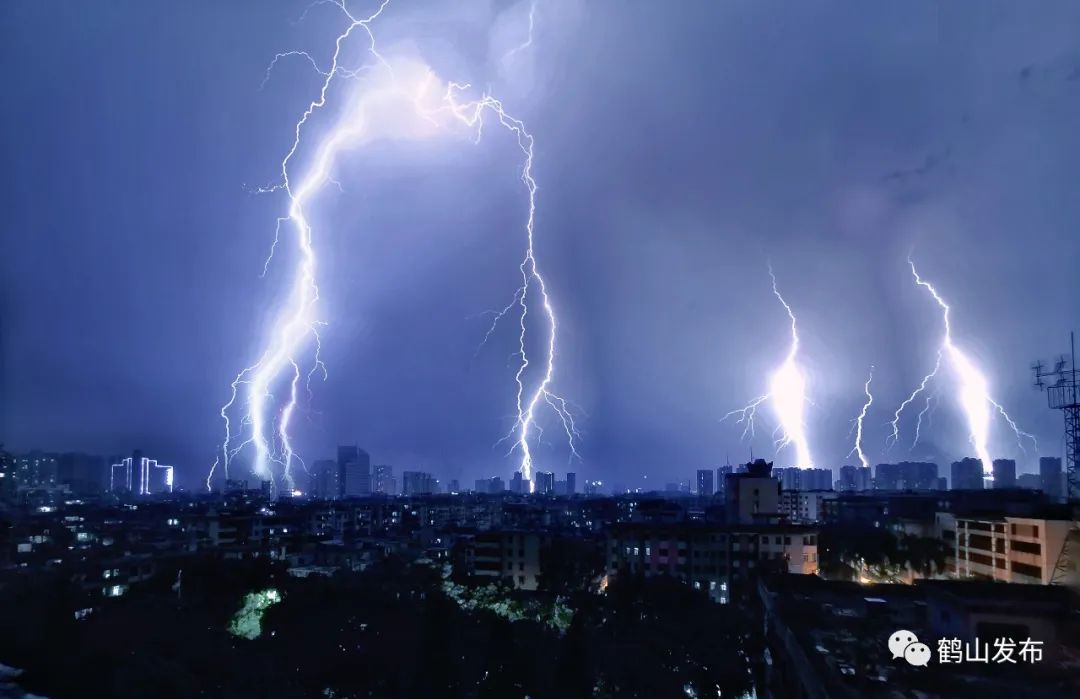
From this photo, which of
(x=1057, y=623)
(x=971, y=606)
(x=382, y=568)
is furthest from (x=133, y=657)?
(x=1057, y=623)

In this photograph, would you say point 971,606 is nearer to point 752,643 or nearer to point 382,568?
point 752,643

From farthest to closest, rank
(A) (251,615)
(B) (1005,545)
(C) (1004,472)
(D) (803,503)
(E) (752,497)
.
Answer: (C) (1004,472), (D) (803,503), (E) (752,497), (B) (1005,545), (A) (251,615)

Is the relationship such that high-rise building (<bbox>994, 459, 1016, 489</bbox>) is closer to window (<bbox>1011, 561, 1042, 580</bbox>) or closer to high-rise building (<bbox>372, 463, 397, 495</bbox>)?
window (<bbox>1011, 561, 1042, 580</bbox>)

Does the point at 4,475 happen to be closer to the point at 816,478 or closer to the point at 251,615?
the point at 251,615

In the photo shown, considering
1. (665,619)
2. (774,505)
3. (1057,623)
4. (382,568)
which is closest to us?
(1057,623)

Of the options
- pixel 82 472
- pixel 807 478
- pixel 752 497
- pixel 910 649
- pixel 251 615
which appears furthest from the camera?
pixel 82 472

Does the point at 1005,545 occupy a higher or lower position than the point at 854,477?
higher

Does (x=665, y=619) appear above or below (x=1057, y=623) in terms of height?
below

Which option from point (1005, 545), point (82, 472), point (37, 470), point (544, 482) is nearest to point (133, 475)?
point (82, 472)
